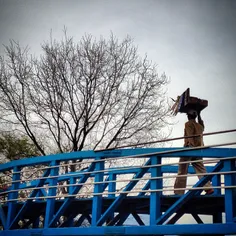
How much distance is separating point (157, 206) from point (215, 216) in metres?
2.02

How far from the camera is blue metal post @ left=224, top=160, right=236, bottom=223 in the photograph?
4.74 m

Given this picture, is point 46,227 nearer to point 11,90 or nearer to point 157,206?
point 157,206

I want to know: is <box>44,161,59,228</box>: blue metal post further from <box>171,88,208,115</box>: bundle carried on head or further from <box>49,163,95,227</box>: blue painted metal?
<box>171,88,208,115</box>: bundle carried on head

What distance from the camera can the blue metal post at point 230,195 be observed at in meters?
4.74

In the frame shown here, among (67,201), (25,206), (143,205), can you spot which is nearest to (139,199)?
(143,205)

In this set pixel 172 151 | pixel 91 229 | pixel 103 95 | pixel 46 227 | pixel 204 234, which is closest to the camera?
pixel 204 234

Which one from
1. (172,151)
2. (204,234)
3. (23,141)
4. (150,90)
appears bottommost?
(204,234)

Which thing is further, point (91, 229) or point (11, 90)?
point (11, 90)

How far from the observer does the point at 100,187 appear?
624cm

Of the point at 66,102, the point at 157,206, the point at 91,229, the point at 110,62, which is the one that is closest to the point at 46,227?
the point at 91,229

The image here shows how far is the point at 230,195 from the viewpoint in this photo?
483 centimetres

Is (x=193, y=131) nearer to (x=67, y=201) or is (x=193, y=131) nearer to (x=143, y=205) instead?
(x=143, y=205)

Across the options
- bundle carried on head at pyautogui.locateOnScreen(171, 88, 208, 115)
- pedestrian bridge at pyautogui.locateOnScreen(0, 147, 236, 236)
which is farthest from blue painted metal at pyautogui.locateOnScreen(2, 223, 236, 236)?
bundle carried on head at pyautogui.locateOnScreen(171, 88, 208, 115)

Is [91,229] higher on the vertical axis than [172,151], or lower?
lower
